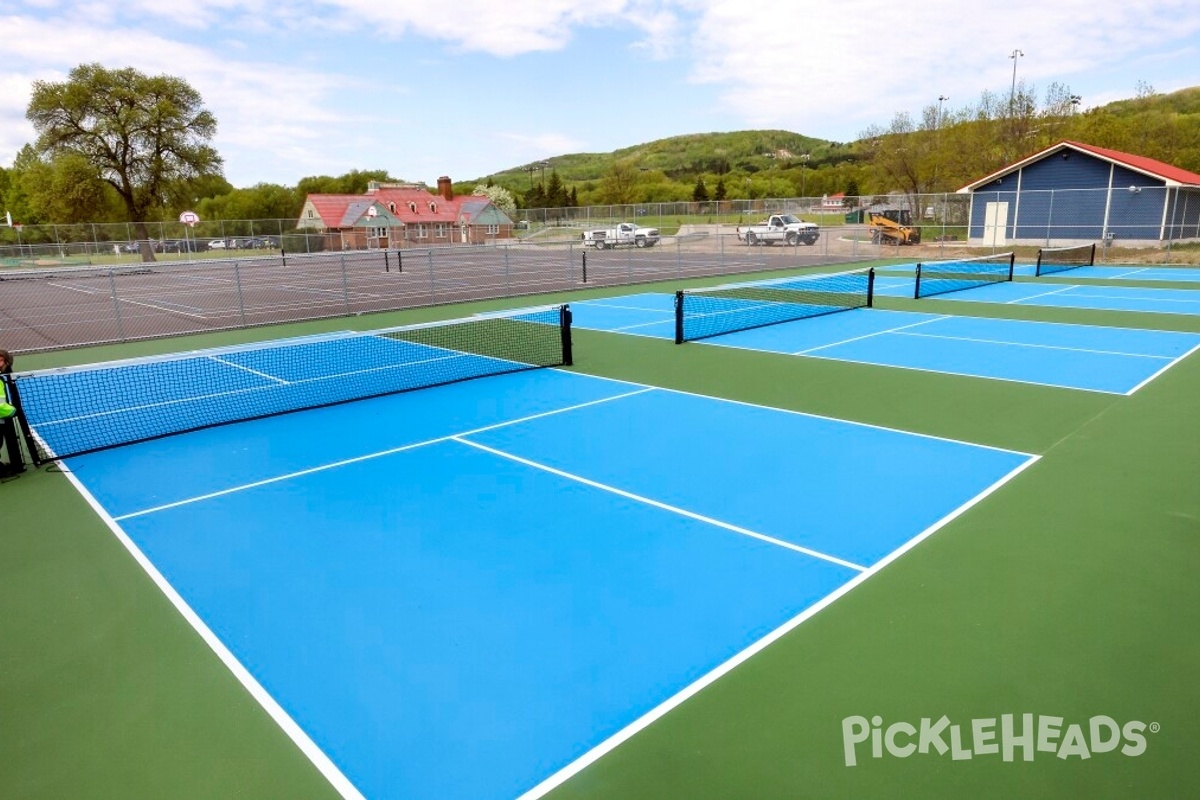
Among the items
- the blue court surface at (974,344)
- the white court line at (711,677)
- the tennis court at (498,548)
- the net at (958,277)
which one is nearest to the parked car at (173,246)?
the blue court surface at (974,344)

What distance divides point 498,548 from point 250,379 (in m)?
8.50

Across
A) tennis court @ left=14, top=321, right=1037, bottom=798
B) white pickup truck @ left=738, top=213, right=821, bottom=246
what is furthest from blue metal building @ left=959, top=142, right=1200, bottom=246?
tennis court @ left=14, top=321, right=1037, bottom=798

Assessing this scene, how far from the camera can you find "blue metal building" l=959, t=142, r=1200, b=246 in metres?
34.9

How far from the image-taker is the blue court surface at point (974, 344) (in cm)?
1160

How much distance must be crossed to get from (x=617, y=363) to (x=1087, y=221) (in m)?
34.3

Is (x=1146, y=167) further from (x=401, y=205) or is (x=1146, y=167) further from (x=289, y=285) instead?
(x=401, y=205)

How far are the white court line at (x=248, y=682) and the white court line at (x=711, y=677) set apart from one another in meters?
0.88

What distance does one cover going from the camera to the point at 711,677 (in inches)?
164

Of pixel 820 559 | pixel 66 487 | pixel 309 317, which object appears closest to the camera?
pixel 820 559

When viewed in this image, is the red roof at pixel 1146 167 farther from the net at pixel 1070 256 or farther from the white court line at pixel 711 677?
the white court line at pixel 711 677

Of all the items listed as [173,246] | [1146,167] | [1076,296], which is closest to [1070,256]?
[1146,167]

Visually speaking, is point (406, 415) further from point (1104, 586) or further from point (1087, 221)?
point (1087, 221)

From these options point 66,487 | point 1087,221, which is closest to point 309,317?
point 66,487

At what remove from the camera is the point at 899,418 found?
9.21m
